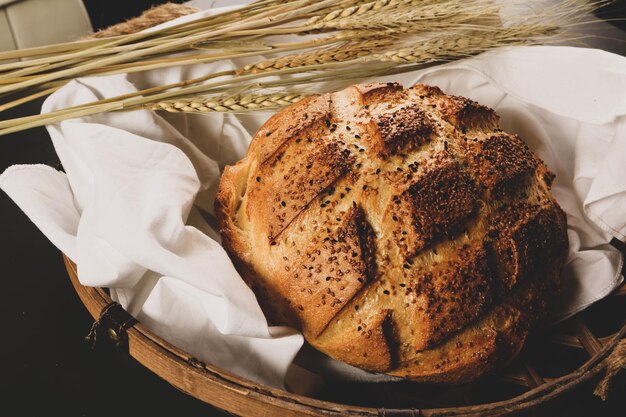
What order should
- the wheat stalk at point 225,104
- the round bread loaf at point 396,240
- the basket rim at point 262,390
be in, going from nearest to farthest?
the basket rim at point 262,390, the round bread loaf at point 396,240, the wheat stalk at point 225,104

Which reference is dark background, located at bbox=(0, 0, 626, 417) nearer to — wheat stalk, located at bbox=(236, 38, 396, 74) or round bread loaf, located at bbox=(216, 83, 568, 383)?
round bread loaf, located at bbox=(216, 83, 568, 383)

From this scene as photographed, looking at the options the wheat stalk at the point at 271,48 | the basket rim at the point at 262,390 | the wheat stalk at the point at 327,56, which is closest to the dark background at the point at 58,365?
the basket rim at the point at 262,390

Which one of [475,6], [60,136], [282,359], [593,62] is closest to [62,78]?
[60,136]

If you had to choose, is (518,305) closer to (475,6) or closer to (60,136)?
(475,6)

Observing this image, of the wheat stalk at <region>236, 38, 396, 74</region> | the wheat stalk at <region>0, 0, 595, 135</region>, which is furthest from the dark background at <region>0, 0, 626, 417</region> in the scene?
the wheat stalk at <region>236, 38, 396, 74</region>

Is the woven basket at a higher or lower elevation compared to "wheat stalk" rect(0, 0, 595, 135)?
lower

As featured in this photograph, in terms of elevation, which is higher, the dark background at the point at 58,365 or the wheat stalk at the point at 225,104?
the wheat stalk at the point at 225,104

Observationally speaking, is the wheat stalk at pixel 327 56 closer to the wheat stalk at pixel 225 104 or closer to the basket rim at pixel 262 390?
the wheat stalk at pixel 225 104
